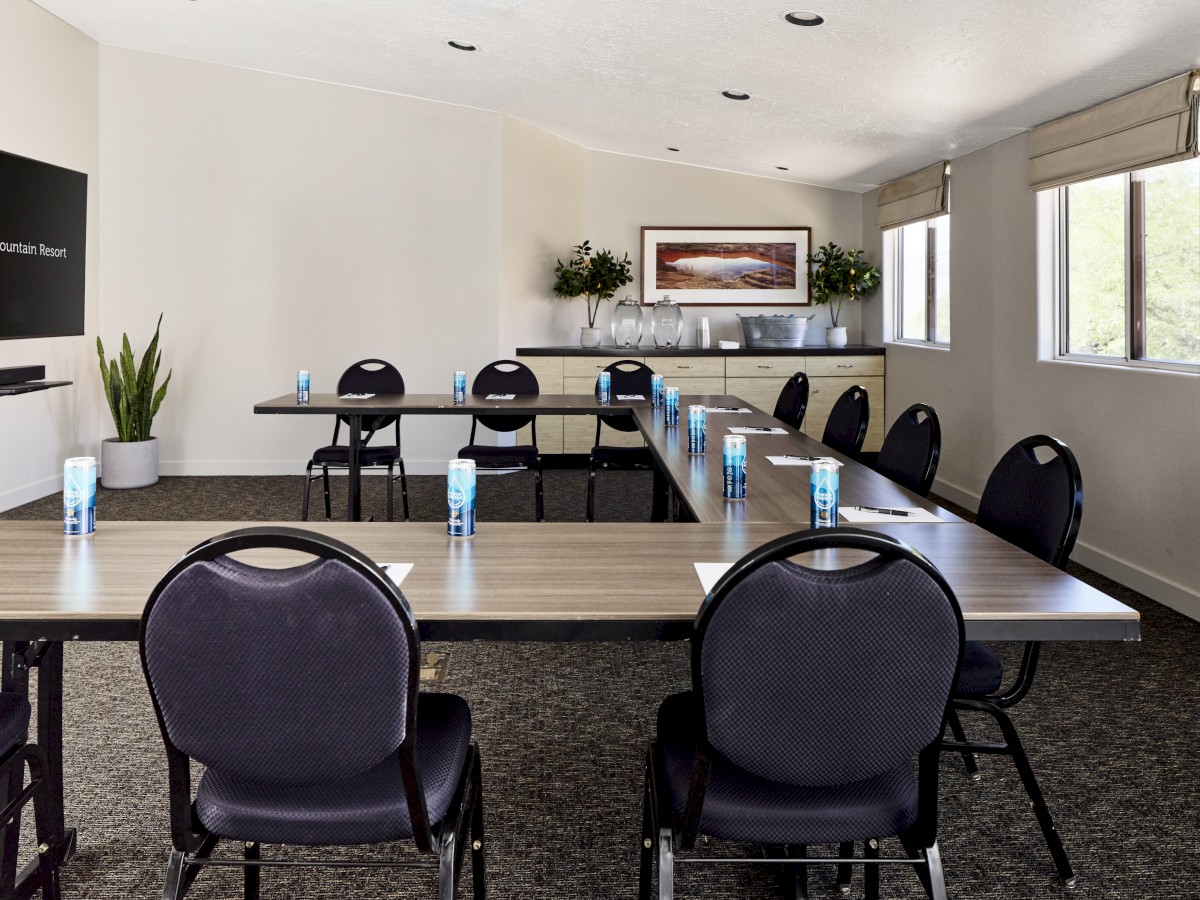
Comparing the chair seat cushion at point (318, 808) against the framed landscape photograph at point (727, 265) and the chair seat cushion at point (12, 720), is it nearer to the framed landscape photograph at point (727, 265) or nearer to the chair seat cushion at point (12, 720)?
the chair seat cushion at point (12, 720)

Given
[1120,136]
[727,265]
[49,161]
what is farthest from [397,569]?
[727,265]

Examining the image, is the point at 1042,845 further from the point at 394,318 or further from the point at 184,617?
the point at 394,318

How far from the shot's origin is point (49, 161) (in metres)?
6.53

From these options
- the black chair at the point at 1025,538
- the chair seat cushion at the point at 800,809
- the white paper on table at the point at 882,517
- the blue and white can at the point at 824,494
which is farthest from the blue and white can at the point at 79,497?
the black chair at the point at 1025,538

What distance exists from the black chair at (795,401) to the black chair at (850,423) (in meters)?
0.67

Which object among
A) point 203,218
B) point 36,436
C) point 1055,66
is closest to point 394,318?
point 203,218

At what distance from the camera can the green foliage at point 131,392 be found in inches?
264

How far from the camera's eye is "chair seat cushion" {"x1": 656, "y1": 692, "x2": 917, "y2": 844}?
1564mm

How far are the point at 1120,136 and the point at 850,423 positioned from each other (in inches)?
68.4

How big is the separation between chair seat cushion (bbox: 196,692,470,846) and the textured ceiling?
3.39m

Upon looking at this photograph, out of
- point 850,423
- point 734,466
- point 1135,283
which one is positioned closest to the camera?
point 734,466

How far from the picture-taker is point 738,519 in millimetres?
2492

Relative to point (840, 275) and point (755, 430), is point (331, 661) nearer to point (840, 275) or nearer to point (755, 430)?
point (755, 430)

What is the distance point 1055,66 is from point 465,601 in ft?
12.1
